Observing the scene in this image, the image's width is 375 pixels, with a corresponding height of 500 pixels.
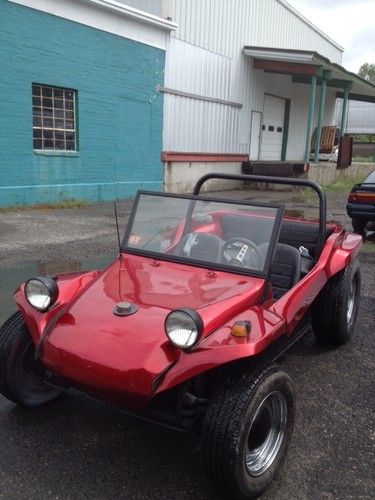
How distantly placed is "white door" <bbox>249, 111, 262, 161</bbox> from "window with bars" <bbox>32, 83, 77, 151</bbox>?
8.96 m

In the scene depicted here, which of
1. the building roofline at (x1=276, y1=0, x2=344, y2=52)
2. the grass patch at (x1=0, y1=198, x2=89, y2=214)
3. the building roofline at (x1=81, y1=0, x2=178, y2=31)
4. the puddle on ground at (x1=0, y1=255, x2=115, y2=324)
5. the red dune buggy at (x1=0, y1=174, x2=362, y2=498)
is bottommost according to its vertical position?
the puddle on ground at (x1=0, y1=255, x2=115, y2=324)

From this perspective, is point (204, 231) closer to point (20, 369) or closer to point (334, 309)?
point (334, 309)

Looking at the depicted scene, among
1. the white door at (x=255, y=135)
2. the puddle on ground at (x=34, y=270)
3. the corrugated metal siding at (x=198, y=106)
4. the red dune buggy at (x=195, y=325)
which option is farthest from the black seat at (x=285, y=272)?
the white door at (x=255, y=135)

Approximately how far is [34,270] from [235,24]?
13.6 meters

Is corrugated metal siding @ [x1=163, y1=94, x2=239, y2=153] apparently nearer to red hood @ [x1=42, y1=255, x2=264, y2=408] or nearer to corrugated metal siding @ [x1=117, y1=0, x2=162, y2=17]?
corrugated metal siding @ [x1=117, y1=0, x2=162, y2=17]

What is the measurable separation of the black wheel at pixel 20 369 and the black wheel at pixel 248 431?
1.23 m

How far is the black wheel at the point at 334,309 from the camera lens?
380cm

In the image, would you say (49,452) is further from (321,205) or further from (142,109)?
(142,109)

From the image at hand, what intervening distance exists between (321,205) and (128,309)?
1.84 m

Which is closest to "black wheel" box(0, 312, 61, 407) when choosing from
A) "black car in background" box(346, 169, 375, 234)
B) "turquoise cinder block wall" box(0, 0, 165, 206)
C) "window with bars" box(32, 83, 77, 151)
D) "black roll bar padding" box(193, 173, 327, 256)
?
"black roll bar padding" box(193, 173, 327, 256)

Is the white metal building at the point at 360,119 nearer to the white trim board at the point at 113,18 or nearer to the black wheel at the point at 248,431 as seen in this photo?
the white trim board at the point at 113,18

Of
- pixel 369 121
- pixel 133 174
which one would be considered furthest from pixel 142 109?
pixel 369 121

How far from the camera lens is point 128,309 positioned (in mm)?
2611

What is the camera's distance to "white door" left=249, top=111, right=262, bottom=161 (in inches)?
738
